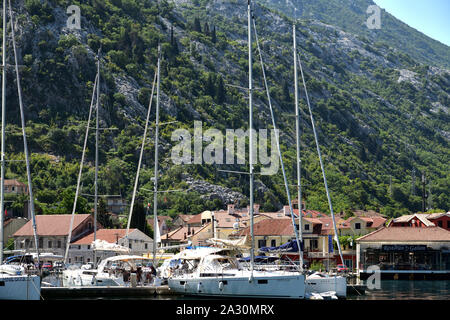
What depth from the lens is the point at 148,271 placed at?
52.5m

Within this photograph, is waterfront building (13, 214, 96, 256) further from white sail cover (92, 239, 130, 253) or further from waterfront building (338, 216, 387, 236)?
waterfront building (338, 216, 387, 236)

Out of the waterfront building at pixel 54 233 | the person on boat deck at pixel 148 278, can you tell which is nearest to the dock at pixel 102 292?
the person on boat deck at pixel 148 278

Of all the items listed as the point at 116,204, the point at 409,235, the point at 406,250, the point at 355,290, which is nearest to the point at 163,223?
the point at 116,204

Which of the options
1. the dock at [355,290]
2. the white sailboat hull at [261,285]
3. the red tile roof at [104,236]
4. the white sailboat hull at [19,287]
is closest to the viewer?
the white sailboat hull at [19,287]

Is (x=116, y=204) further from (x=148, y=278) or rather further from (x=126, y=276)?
(x=126, y=276)

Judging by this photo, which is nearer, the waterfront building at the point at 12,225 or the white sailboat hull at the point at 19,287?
the white sailboat hull at the point at 19,287

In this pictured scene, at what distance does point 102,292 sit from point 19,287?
990 centimetres

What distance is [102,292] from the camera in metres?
48.5

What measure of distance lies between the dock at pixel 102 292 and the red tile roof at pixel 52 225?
4924 centimetres

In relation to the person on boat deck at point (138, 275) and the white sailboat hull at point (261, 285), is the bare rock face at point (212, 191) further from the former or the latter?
the white sailboat hull at point (261, 285)

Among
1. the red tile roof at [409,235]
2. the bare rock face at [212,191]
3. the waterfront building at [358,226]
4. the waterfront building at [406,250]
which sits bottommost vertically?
the waterfront building at [406,250]

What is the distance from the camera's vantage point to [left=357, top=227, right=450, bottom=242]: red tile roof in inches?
3392

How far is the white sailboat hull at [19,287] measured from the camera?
39.1 metres

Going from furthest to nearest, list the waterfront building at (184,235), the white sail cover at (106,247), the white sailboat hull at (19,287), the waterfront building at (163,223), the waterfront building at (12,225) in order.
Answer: the waterfront building at (163,223), the waterfront building at (184,235), the waterfront building at (12,225), the white sail cover at (106,247), the white sailboat hull at (19,287)
